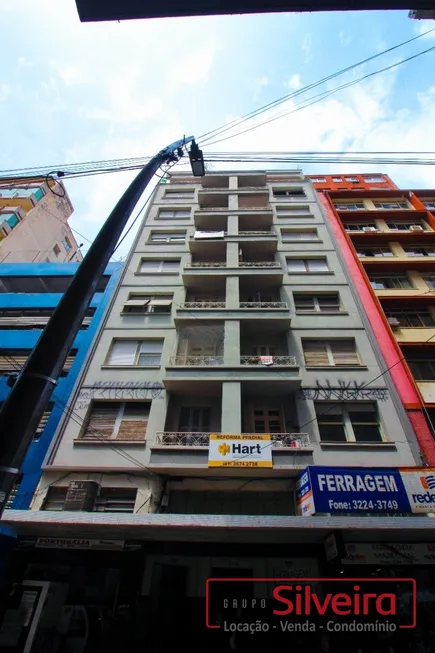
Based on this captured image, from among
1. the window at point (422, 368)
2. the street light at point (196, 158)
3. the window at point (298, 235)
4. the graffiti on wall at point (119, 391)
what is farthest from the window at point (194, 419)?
the window at point (298, 235)

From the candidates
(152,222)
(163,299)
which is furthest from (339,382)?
(152,222)

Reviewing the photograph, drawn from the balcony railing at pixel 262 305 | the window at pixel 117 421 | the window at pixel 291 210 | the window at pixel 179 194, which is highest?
the window at pixel 179 194

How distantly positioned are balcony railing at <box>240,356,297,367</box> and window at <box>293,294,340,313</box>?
3.57 meters

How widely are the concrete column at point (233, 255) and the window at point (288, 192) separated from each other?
29.5 feet

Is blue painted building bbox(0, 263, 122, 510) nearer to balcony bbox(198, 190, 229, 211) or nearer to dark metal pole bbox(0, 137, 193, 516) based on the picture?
balcony bbox(198, 190, 229, 211)

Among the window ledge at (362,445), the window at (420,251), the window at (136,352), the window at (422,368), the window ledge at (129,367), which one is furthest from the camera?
the window at (420,251)

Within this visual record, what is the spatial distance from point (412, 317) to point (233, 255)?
1040cm

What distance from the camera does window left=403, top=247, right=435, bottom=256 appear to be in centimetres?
2016

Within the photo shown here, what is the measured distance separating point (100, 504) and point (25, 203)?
30741 mm

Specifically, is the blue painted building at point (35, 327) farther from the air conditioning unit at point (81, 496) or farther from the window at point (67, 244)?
the window at point (67, 244)

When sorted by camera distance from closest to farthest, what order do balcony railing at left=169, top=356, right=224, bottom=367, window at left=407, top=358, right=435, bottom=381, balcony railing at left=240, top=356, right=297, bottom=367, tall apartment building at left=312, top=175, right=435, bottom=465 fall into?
balcony railing at left=240, top=356, right=297, bottom=367, tall apartment building at left=312, top=175, right=435, bottom=465, balcony railing at left=169, top=356, right=224, bottom=367, window at left=407, top=358, right=435, bottom=381

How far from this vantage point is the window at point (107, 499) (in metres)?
10.5

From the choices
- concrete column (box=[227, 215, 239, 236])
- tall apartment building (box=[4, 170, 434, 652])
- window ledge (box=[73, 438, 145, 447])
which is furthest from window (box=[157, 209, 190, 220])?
window ledge (box=[73, 438, 145, 447])

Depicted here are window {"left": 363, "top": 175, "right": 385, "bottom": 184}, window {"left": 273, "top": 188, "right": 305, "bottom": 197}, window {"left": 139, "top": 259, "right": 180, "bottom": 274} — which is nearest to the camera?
window {"left": 139, "top": 259, "right": 180, "bottom": 274}
